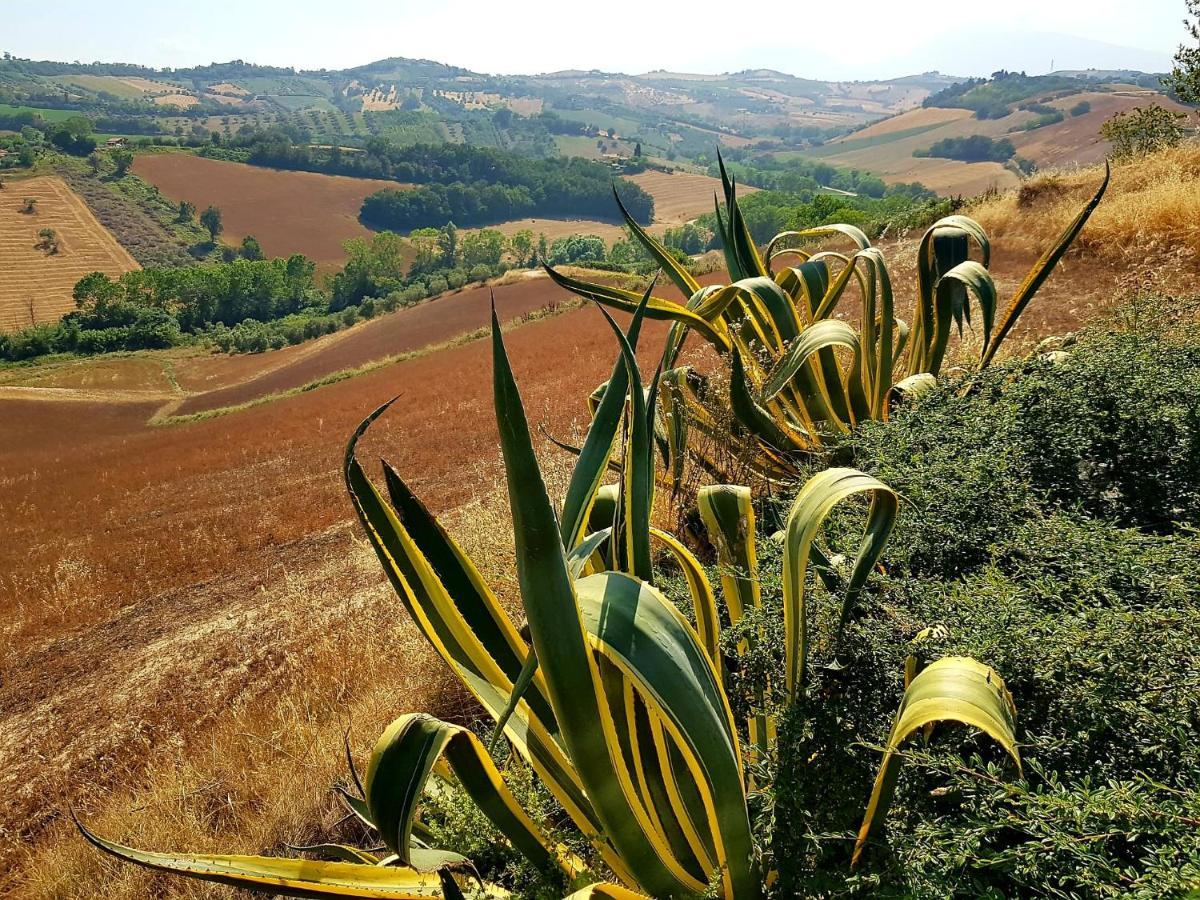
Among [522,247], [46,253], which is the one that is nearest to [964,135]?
[522,247]

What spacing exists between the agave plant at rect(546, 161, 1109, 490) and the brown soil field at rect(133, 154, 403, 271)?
8581 cm

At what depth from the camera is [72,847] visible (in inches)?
107

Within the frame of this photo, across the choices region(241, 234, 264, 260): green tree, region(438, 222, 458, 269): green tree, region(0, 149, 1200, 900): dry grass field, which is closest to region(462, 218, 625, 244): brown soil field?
region(438, 222, 458, 269): green tree

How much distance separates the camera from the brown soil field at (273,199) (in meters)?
87.3

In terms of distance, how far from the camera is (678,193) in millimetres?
120688

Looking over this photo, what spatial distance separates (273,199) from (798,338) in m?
109

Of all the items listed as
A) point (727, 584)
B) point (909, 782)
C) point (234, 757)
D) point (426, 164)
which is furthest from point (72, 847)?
point (426, 164)

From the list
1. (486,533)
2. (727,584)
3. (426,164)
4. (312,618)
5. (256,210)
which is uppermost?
(426,164)

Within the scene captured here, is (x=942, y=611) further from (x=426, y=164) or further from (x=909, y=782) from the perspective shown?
(x=426, y=164)

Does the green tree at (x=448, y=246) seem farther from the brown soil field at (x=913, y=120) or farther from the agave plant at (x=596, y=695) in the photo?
the brown soil field at (x=913, y=120)

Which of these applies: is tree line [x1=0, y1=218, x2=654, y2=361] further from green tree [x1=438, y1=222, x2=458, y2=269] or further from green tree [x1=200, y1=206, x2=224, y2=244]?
green tree [x1=200, y1=206, x2=224, y2=244]

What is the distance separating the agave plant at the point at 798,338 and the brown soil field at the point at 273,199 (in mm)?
85815

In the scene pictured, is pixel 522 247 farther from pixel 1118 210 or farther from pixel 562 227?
pixel 1118 210

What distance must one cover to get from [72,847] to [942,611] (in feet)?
10.5
